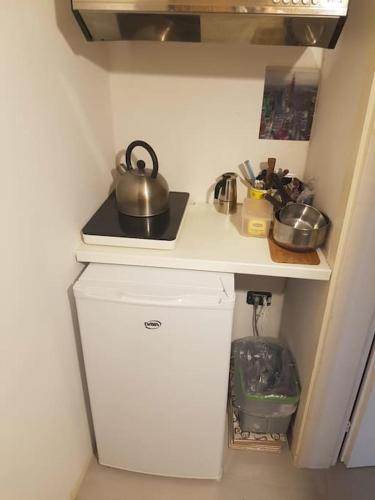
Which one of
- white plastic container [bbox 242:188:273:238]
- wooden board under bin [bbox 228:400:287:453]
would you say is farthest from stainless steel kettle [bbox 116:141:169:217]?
wooden board under bin [bbox 228:400:287:453]

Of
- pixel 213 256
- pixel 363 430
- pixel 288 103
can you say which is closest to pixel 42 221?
pixel 213 256

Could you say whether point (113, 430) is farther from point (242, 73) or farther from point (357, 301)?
point (242, 73)

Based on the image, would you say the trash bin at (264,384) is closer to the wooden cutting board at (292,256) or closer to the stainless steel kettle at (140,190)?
the wooden cutting board at (292,256)

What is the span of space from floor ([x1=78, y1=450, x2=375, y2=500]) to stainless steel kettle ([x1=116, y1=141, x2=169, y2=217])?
1162 millimetres

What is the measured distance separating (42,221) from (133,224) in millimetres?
414

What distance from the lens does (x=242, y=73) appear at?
1.48 m

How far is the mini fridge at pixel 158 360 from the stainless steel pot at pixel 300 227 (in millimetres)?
258

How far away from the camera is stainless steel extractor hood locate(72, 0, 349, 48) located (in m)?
1.01

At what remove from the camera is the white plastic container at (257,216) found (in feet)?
4.66

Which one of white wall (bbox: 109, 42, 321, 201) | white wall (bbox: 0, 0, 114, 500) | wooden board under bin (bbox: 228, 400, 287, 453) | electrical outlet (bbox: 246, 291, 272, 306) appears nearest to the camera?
white wall (bbox: 0, 0, 114, 500)

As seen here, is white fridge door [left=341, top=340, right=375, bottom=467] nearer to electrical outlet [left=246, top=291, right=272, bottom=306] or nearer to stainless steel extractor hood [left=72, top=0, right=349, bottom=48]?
electrical outlet [left=246, top=291, right=272, bottom=306]

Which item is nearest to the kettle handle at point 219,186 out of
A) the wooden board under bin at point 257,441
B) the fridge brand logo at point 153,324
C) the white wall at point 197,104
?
the white wall at point 197,104

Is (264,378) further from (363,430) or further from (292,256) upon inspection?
(292,256)

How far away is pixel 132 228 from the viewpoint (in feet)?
4.59
